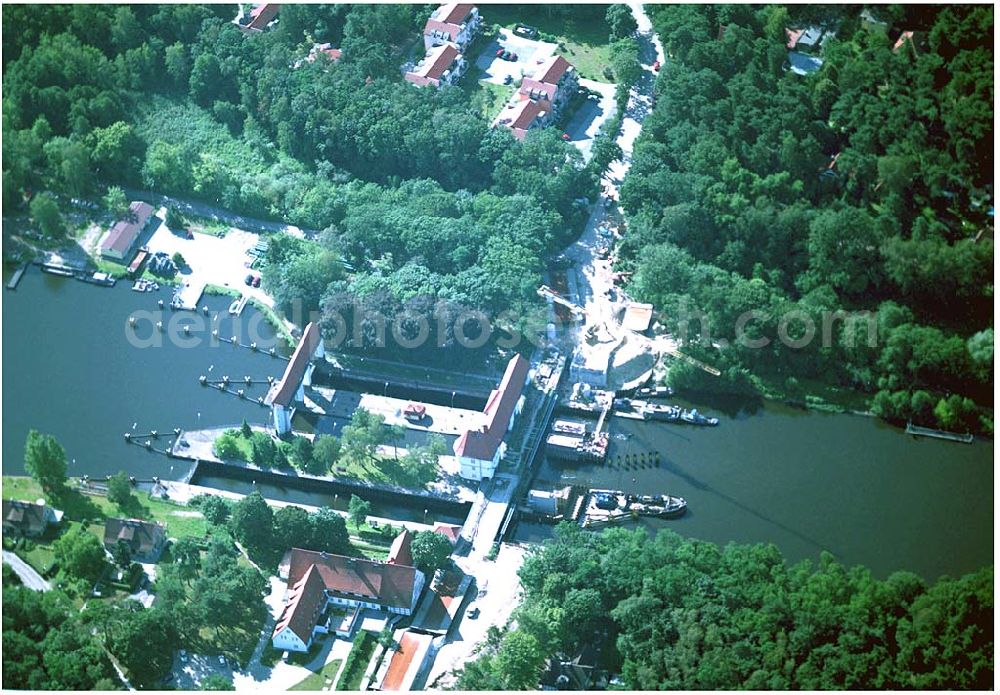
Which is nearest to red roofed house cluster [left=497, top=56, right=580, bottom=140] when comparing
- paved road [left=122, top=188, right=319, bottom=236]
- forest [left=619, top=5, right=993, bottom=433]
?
forest [left=619, top=5, right=993, bottom=433]

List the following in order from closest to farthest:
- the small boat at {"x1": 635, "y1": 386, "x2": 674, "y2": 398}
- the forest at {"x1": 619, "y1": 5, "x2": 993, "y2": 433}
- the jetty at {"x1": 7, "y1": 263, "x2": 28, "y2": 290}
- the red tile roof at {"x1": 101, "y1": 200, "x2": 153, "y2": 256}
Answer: the forest at {"x1": 619, "y1": 5, "x2": 993, "y2": 433}
the small boat at {"x1": 635, "y1": 386, "x2": 674, "y2": 398}
the jetty at {"x1": 7, "y1": 263, "x2": 28, "y2": 290}
the red tile roof at {"x1": 101, "y1": 200, "x2": 153, "y2": 256}

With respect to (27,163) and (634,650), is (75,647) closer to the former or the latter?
(634,650)

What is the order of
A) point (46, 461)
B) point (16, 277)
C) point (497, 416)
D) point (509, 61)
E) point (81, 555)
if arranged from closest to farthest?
point (81, 555)
point (46, 461)
point (497, 416)
point (16, 277)
point (509, 61)

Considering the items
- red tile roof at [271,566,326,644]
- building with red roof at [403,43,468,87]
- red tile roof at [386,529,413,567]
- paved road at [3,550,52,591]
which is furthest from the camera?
building with red roof at [403,43,468,87]

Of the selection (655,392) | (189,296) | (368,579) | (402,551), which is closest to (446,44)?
(189,296)

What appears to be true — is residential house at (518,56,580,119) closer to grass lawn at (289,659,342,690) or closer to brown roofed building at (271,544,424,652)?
brown roofed building at (271,544,424,652)

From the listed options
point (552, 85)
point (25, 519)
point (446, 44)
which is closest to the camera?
point (25, 519)

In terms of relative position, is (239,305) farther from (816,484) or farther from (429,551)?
(816,484)
